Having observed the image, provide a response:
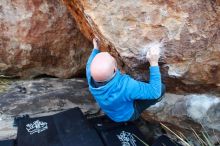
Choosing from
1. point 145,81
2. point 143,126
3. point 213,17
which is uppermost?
point 213,17

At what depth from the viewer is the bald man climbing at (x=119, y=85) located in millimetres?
2844

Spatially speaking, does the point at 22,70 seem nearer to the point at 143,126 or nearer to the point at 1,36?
the point at 1,36

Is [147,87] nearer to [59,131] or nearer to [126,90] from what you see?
[126,90]

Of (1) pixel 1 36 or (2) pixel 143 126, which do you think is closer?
(2) pixel 143 126

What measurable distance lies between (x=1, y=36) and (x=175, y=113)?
1.66 m

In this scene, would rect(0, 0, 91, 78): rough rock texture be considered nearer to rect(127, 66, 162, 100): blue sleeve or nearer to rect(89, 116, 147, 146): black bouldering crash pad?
rect(89, 116, 147, 146): black bouldering crash pad

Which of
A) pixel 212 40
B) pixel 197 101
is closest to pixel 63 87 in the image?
pixel 197 101

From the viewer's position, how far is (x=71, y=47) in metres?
3.87

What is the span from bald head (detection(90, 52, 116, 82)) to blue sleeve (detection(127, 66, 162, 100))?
15 centimetres

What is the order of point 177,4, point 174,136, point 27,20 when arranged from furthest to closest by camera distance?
point 27,20 < point 174,136 < point 177,4

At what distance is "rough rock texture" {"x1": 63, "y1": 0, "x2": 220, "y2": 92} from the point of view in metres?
2.78

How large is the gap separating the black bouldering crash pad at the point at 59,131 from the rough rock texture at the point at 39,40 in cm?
64

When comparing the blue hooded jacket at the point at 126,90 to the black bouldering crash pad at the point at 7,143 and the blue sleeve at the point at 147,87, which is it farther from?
Result: the black bouldering crash pad at the point at 7,143

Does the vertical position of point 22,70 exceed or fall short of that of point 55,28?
it falls short
